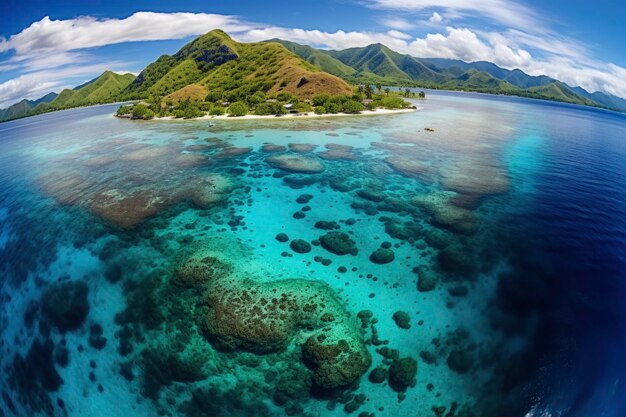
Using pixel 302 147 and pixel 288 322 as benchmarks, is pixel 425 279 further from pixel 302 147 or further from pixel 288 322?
pixel 302 147

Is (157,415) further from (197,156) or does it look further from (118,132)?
A: (118,132)

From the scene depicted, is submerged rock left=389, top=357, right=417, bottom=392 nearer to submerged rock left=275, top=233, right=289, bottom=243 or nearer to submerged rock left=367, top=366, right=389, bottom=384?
submerged rock left=367, top=366, right=389, bottom=384

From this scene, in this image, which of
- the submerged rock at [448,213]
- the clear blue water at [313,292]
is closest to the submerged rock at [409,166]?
the clear blue water at [313,292]

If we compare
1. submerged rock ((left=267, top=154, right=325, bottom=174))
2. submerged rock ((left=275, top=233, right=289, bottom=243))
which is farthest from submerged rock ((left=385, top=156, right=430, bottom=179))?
submerged rock ((left=275, top=233, right=289, bottom=243))

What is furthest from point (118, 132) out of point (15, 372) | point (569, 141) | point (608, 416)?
point (569, 141)

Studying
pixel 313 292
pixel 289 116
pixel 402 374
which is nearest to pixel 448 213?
pixel 313 292

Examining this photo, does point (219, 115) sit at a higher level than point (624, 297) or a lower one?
higher
